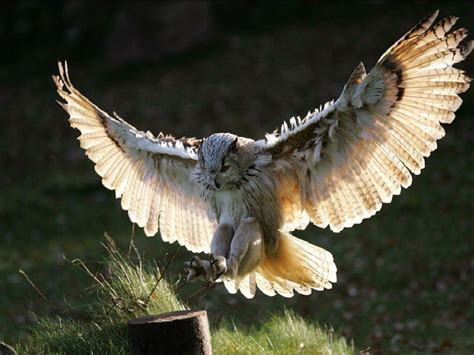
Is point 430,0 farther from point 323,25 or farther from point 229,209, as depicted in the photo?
point 229,209

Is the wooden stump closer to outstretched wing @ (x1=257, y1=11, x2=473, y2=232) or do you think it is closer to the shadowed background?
the shadowed background

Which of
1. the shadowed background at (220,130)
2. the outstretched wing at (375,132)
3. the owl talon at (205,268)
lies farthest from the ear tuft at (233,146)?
the shadowed background at (220,130)

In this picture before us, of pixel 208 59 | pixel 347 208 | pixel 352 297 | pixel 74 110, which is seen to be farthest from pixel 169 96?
pixel 347 208

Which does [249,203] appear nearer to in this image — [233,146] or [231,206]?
[231,206]

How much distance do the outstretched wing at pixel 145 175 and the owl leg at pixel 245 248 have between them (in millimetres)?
874

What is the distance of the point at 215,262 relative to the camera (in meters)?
5.44

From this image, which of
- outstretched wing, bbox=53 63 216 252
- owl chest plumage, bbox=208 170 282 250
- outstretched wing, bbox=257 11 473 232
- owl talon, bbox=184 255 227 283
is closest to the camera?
owl talon, bbox=184 255 227 283

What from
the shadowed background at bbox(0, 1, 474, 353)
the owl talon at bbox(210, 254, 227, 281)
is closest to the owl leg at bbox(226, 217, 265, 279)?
the owl talon at bbox(210, 254, 227, 281)

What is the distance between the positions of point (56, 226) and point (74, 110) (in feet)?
20.2

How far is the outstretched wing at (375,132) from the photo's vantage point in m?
5.42

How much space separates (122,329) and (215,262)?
81 cm

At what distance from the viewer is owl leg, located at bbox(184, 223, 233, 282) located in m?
5.28

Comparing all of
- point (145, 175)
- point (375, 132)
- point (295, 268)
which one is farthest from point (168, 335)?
point (145, 175)

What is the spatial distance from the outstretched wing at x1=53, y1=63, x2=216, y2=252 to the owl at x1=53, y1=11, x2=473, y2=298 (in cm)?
1
